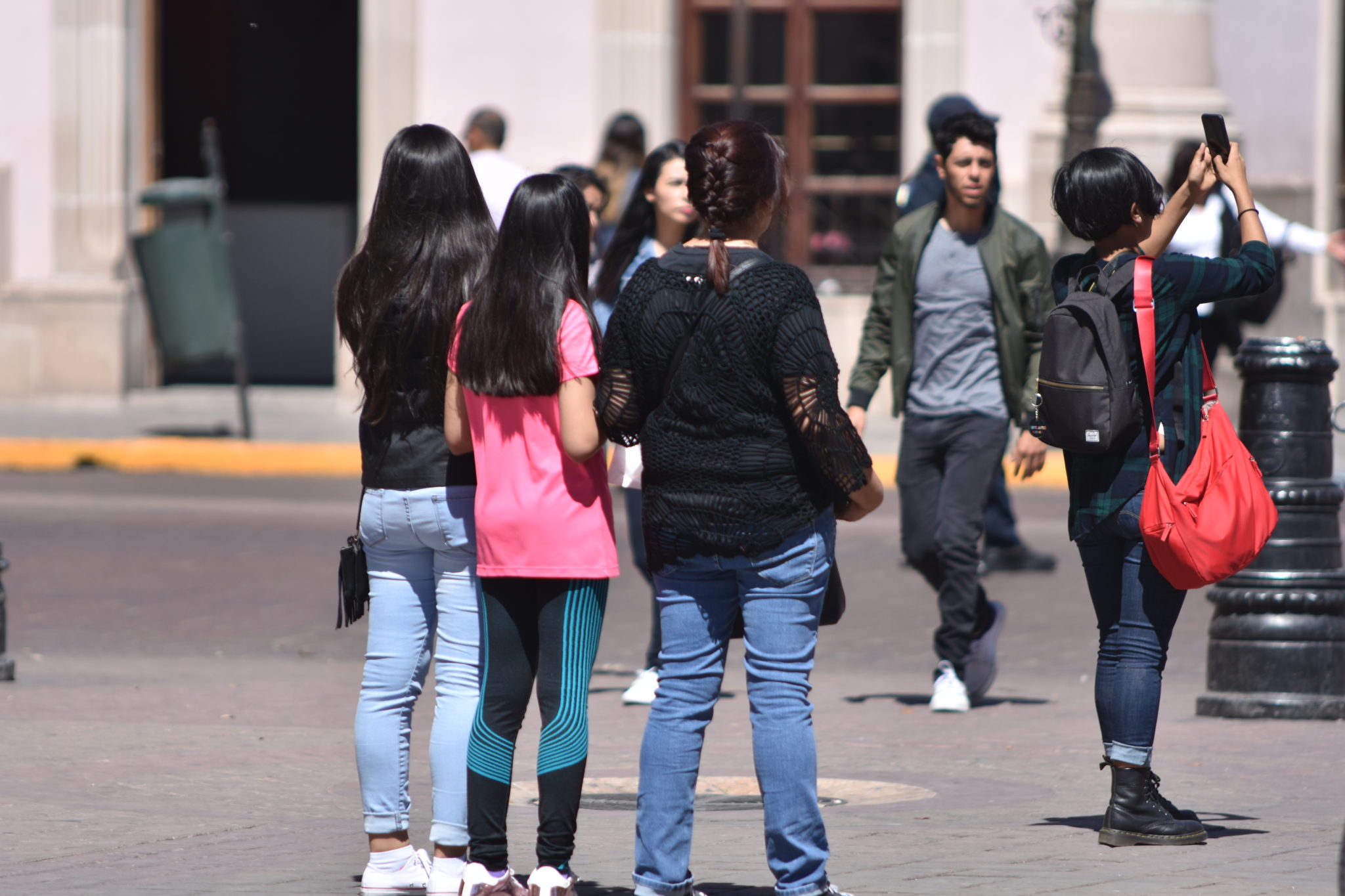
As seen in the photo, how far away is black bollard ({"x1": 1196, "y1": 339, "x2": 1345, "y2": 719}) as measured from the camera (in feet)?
22.8

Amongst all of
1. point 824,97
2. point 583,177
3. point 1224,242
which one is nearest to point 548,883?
point 583,177

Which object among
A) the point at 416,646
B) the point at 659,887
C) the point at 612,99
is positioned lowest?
the point at 659,887

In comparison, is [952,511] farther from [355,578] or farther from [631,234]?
[355,578]

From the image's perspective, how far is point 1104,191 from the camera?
17.5 ft

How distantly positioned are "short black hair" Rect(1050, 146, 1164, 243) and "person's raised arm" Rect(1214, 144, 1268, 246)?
7.5 inches

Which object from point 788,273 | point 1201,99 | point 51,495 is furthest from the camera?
point 1201,99

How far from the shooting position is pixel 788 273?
4.55 meters

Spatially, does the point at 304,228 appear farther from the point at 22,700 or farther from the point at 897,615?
the point at 22,700

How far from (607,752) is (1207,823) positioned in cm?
194

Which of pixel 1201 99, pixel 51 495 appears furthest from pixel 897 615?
pixel 1201 99

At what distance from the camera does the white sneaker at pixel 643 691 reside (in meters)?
7.45

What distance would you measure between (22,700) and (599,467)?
345 cm

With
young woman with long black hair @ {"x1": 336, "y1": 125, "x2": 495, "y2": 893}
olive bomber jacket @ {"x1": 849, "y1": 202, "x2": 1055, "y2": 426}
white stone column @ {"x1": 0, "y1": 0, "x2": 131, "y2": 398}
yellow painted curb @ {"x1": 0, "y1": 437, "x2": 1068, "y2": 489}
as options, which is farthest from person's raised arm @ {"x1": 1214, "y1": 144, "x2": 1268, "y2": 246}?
white stone column @ {"x1": 0, "y1": 0, "x2": 131, "y2": 398}

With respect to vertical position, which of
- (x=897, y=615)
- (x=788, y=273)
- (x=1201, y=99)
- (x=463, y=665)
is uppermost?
(x=1201, y=99)
